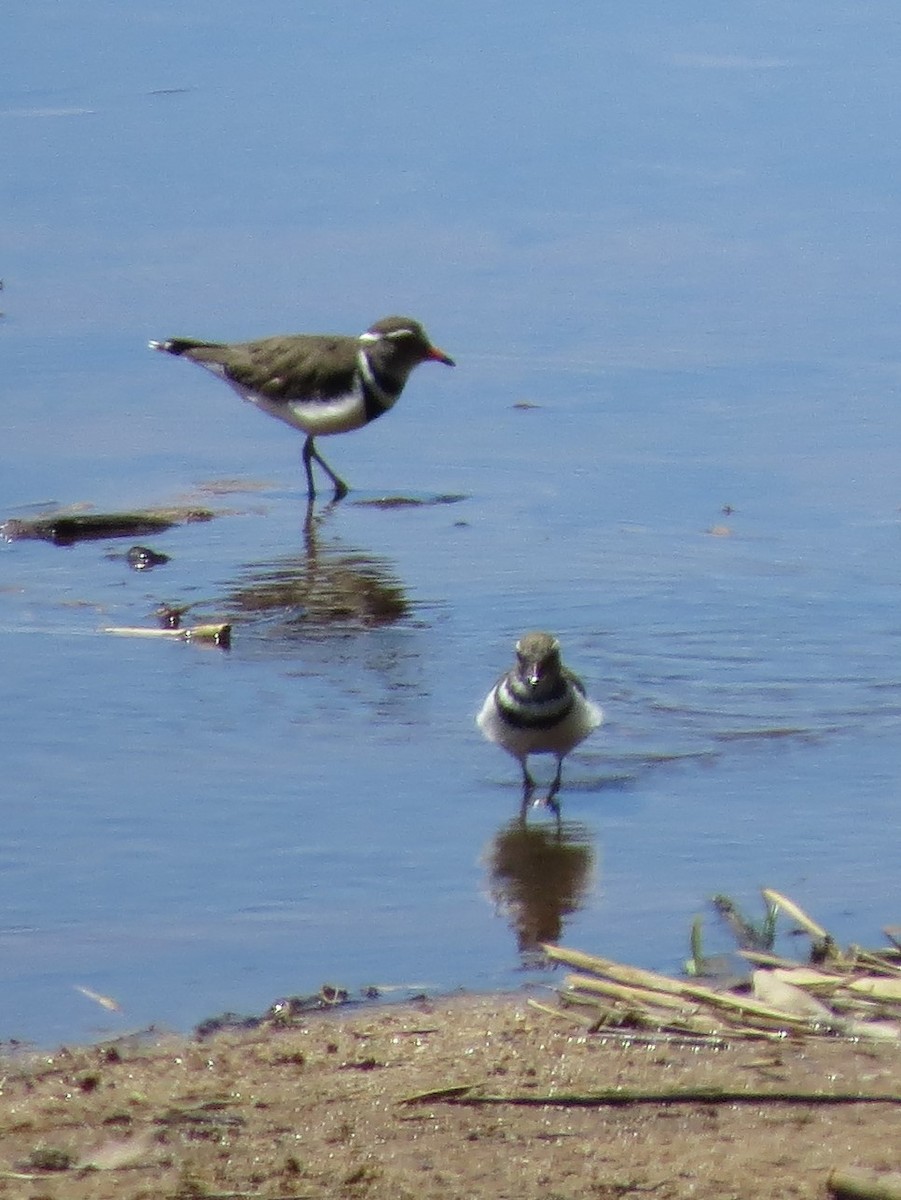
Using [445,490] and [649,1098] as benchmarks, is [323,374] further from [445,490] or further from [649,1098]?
[649,1098]

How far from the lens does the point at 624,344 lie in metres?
12.7

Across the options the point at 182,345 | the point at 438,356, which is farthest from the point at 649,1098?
the point at 182,345

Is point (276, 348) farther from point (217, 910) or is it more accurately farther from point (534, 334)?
point (217, 910)

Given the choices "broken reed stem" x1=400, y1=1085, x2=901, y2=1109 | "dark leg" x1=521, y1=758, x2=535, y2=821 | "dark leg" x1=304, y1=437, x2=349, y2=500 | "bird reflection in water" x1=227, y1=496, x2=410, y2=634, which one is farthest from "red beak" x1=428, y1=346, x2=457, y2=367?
"broken reed stem" x1=400, y1=1085, x2=901, y2=1109

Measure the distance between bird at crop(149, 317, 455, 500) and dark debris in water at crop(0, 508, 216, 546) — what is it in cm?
119

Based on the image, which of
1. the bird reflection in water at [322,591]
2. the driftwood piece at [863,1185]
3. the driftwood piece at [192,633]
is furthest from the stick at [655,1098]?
the bird reflection in water at [322,591]

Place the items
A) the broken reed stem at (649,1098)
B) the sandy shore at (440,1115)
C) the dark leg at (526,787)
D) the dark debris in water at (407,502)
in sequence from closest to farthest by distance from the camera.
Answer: the sandy shore at (440,1115) → the broken reed stem at (649,1098) → the dark leg at (526,787) → the dark debris in water at (407,502)

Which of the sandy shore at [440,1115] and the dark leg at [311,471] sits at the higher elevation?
the sandy shore at [440,1115]

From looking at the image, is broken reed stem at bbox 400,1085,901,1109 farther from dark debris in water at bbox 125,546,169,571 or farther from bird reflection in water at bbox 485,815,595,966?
dark debris in water at bbox 125,546,169,571

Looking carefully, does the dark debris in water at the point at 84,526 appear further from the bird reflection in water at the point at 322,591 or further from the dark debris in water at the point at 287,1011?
the dark debris in water at the point at 287,1011

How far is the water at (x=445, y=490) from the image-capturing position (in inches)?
266

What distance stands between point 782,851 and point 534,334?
6369mm

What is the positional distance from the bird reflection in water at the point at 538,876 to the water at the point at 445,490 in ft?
0.07

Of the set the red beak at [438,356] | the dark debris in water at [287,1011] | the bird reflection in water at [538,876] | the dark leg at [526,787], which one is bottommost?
the dark leg at [526,787]
